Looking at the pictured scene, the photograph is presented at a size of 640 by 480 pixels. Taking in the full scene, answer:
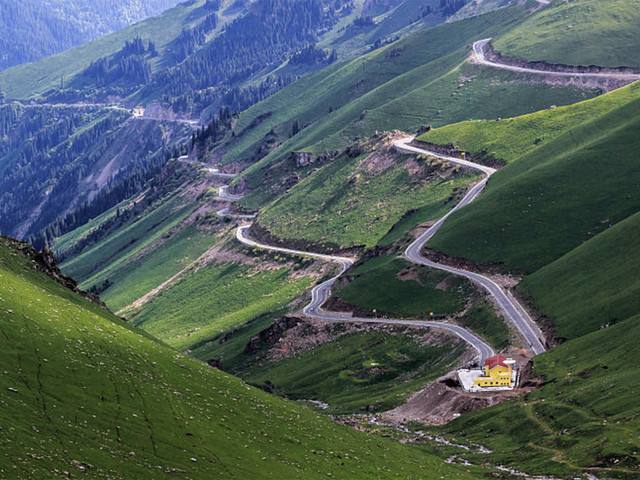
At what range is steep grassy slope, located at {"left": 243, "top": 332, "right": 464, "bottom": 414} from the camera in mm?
141500

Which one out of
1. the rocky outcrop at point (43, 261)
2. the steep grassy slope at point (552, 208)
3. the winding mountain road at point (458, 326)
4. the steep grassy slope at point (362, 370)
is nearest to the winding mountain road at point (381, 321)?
the winding mountain road at point (458, 326)

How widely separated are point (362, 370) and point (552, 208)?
1827 inches

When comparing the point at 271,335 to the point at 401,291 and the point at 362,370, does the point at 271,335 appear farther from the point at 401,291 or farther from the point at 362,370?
the point at 362,370

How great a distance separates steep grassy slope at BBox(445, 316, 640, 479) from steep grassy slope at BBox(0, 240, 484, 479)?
9358mm

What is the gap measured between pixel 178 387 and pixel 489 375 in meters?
48.2

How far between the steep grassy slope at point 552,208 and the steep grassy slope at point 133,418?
235 ft

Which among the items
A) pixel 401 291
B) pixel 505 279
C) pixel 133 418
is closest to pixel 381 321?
pixel 401 291

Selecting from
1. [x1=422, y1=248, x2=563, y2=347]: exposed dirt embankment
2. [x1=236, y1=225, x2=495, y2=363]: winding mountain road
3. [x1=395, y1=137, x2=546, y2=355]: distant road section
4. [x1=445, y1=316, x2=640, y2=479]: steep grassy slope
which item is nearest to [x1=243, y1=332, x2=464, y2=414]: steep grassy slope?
[x1=236, y1=225, x2=495, y2=363]: winding mountain road

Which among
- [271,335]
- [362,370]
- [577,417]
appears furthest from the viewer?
[271,335]

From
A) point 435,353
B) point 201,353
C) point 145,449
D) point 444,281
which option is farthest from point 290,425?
point 201,353

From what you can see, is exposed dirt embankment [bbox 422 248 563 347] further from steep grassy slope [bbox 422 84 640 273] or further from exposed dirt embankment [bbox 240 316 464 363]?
exposed dirt embankment [bbox 240 316 464 363]

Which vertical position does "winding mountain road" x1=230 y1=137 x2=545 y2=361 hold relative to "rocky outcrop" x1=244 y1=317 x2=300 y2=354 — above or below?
above

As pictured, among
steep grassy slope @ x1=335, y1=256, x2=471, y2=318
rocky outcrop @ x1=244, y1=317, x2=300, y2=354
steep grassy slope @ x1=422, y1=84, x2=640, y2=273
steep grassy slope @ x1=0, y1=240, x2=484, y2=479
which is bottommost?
rocky outcrop @ x1=244, y1=317, x2=300, y2=354

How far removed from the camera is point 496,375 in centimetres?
12631
